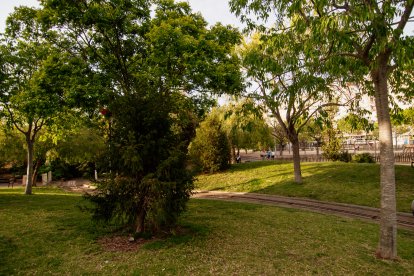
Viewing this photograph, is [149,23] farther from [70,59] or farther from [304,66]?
[304,66]

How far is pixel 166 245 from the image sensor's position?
25.0 feet

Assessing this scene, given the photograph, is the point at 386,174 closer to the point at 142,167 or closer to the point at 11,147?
the point at 142,167

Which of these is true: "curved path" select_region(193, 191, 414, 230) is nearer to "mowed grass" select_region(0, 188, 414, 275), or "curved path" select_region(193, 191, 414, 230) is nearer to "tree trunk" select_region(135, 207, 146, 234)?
"mowed grass" select_region(0, 188, 414, 275)

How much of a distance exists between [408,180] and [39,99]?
2104 centimetres

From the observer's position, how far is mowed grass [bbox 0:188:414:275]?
250 inches

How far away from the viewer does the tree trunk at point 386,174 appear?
277 inches

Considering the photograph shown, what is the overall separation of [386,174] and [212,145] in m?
21.4

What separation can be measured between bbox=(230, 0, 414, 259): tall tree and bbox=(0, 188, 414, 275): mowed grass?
130 cm

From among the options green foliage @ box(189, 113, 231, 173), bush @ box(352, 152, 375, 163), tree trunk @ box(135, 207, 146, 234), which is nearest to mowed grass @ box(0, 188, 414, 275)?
tree trunk @ box(135, 207, 146, 234)

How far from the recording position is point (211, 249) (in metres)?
7.41

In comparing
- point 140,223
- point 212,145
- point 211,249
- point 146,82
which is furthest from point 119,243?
point 212,145

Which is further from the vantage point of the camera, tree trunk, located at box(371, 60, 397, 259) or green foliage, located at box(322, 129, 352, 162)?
green foliage, located at box(322, 129, 352, 162)

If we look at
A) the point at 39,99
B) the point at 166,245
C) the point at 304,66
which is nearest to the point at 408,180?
the point at 304,66

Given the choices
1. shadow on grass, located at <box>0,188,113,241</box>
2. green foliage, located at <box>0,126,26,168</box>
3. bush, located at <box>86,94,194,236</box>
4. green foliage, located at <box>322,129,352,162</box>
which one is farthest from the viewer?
green foliage, located at <box>322,129,352,162</box>
